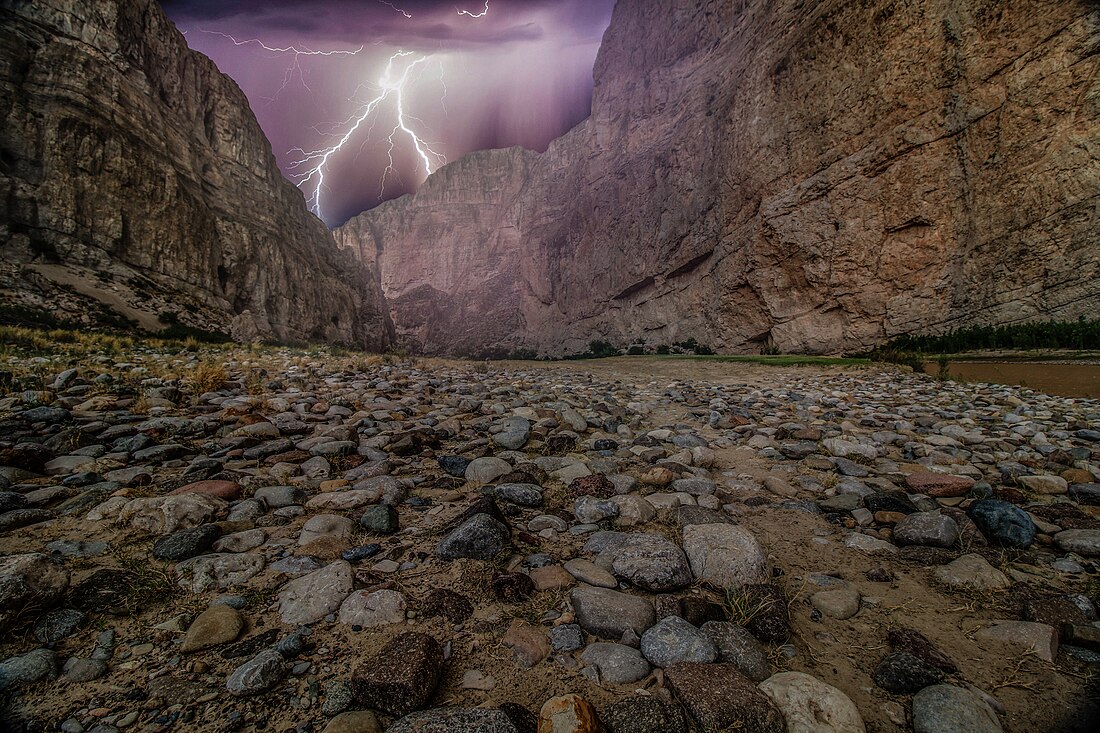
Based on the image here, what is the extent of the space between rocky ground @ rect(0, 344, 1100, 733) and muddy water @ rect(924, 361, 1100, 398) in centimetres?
590

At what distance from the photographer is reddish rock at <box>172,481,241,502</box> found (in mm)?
2487

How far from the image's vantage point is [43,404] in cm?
383

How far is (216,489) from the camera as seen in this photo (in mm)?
2537

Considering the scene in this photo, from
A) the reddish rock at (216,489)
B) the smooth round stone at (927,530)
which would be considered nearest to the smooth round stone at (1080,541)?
the smooth round stone at (927,530)

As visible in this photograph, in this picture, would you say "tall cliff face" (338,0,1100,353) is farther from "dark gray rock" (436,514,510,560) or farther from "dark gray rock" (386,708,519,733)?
"dark gray rock" (386,708,519,733)

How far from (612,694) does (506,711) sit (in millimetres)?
350

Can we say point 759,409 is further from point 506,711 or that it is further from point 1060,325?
point 1060,325

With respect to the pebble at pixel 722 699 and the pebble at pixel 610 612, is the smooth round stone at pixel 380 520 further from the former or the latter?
the pebble at pixel 722 699

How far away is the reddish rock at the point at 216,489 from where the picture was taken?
2.49 metres

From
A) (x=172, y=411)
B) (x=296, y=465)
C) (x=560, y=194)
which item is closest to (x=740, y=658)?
(x=296, y=465)

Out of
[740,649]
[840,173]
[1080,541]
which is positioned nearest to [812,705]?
[740,649]

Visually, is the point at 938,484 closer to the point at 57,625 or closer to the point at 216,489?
the point at 57,625

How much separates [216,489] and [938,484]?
475 cm

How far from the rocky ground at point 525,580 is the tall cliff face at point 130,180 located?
24.2 metres
